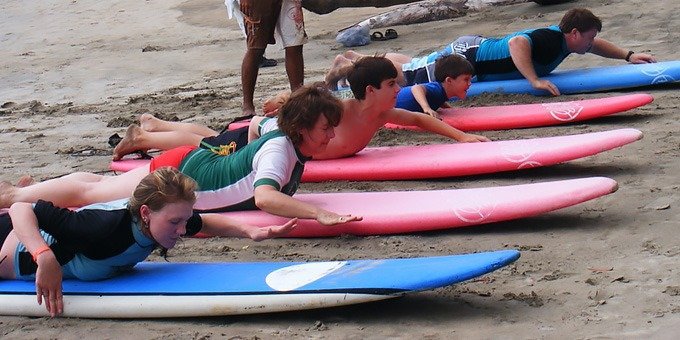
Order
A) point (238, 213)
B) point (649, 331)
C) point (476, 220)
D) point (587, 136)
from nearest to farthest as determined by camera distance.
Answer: point (649, 331)
point (476, 220)
point (238, 213)
point (587, 136)

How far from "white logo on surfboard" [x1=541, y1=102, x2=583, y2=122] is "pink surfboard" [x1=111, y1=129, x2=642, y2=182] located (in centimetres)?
92

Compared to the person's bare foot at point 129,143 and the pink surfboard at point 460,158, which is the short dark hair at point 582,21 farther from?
the person's bare foot at point 129,143

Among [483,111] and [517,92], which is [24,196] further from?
[517,92]

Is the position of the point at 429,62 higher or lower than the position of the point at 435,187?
higher

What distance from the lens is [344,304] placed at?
11.9 ft

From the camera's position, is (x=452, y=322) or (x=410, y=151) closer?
(x=452, y=322)

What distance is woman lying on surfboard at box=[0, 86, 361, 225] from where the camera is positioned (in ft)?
15.1

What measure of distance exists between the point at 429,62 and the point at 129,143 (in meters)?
2.28

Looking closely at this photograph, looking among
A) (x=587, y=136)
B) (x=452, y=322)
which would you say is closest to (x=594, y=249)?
(x=452, y=322)

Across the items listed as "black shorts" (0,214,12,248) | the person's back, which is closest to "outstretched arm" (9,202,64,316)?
"black shorts" (0,214,12,248)

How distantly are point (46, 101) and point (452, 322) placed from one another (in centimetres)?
690

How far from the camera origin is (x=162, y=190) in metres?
3.81

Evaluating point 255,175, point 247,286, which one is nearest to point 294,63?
point 255,175

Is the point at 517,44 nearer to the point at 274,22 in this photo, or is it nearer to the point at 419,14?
the point at 274,22
